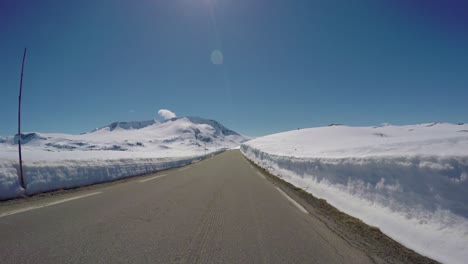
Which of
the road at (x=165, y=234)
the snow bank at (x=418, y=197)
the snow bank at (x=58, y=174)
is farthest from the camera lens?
the snow bank at (x=58, y=174)

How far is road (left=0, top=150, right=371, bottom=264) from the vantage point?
124 inches

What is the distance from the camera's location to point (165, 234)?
400 centimetres

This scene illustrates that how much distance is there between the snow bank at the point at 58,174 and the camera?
289 inches

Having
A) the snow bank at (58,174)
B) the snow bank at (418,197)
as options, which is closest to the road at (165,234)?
the snow bank at (418,197)

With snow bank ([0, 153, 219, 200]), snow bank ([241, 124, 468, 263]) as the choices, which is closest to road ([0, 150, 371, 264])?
snow bank ([241, 124, 468, 263])

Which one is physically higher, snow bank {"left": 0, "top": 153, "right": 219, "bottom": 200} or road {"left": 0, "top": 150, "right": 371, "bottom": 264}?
snow bank {"left": 0, "top": 153, "right": 219, "bottom": 200}

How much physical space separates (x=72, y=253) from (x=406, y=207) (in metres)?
5.62

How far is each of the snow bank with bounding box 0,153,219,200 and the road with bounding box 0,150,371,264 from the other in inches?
55.6

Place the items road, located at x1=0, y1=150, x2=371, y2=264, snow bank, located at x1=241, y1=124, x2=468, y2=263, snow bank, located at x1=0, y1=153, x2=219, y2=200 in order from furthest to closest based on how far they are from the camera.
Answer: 1. snow bank, located at x1=0, y1=153, x2=219, y2=200
2. snow bank, located at x1=241, y1=124, x2=468, y2=263
3. road, located at x1=0, y1=150, x2=371, y2=264

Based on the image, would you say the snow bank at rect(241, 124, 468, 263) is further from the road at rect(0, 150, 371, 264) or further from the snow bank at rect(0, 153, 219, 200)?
the snow bank at rect(0, 153, 219, 200)

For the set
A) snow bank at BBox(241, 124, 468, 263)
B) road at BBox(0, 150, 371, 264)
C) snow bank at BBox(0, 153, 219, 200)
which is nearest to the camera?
road at BBox(0, 150, 371, 264)

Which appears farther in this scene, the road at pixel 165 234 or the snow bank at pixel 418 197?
the snow bank at pixel 418 197

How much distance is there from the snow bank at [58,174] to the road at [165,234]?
1.41m

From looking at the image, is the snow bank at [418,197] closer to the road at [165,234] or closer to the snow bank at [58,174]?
the road at [165,234]
